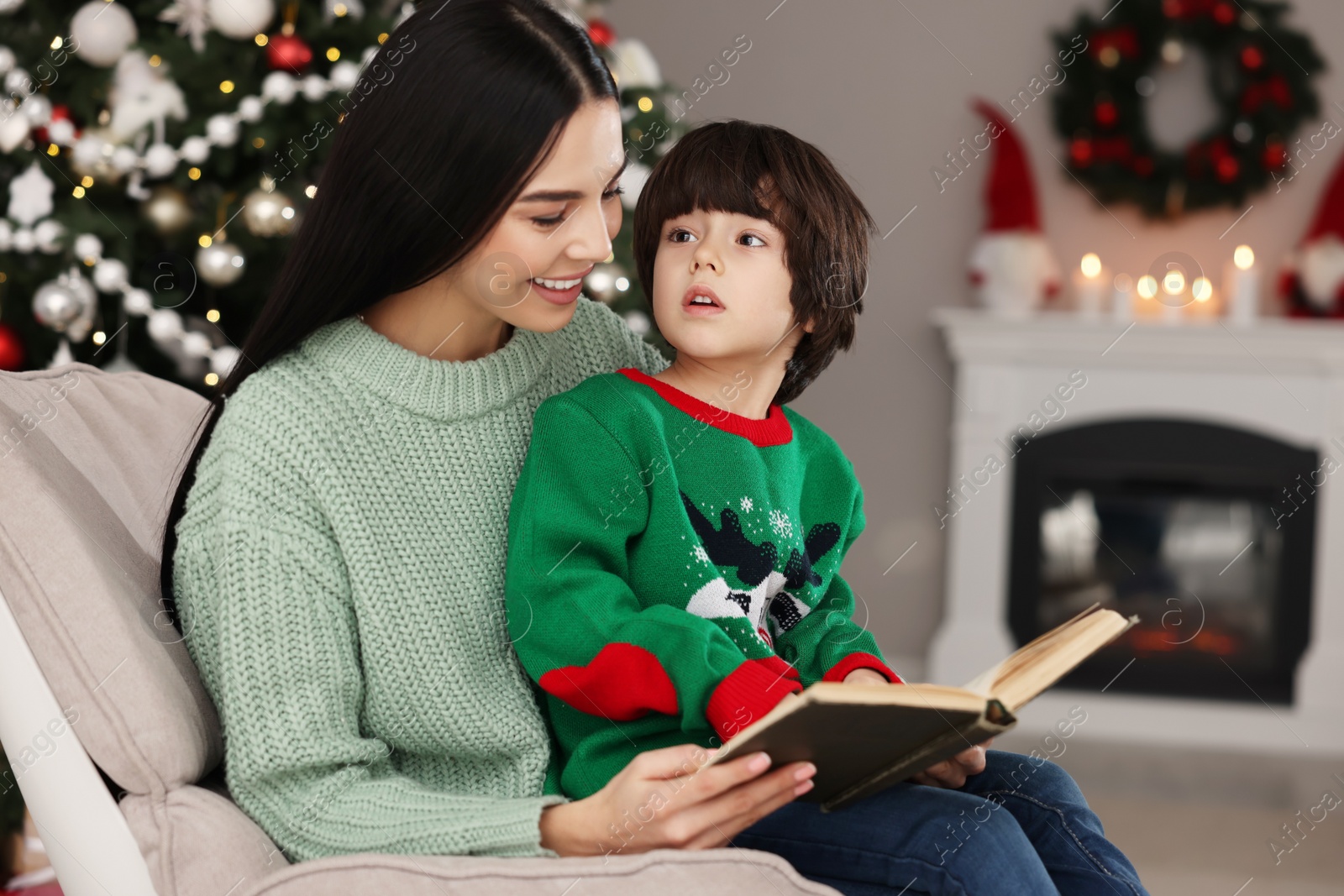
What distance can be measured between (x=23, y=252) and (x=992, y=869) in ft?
7.20

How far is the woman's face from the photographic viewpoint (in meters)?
1.08

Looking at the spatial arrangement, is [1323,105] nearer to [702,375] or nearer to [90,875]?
[702,375]

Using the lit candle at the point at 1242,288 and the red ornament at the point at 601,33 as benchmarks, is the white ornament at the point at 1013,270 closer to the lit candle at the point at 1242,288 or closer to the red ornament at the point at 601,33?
the lit candle at the point at 1242,288

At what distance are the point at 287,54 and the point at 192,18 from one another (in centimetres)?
23

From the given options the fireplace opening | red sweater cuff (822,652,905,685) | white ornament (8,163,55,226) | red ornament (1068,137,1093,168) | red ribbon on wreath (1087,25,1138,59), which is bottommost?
the fireplace opening

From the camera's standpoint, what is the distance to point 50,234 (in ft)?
7.38

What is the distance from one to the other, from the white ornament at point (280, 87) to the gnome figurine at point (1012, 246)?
2.14 meters

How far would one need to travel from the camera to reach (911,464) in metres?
3.85

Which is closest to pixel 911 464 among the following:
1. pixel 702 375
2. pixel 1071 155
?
pixel 1071 155

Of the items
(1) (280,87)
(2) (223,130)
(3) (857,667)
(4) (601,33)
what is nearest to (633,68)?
(4) (601,33)

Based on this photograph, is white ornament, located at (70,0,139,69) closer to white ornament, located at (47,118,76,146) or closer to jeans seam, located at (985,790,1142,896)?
white ornament, located at (47,118,76,146)

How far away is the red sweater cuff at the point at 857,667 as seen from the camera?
1.11 m

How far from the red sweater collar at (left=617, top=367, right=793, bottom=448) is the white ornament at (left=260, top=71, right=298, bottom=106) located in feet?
4.51

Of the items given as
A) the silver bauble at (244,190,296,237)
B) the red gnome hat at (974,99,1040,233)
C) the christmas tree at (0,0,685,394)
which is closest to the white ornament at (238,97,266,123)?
the christmas tree at (0,0,685,394)
